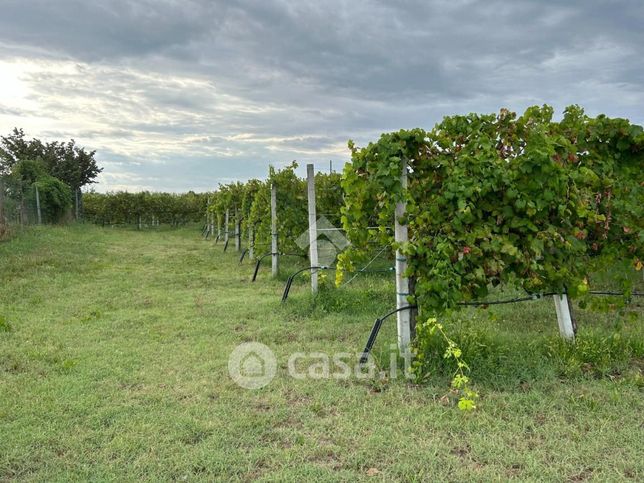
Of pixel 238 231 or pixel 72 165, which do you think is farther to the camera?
pixel 72 165

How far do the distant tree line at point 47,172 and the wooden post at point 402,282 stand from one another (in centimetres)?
1479

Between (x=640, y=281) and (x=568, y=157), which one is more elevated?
(x=568, y=157)

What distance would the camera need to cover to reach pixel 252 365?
13.7ft

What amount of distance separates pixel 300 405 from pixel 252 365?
0.94 m

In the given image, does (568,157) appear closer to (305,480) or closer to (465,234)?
(465,234)

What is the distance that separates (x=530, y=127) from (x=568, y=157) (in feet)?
1.44

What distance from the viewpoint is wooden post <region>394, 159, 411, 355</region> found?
3.86m

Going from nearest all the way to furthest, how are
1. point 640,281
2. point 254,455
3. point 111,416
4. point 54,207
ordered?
point 254,455, point 111,416, point 640,281, point 54,207

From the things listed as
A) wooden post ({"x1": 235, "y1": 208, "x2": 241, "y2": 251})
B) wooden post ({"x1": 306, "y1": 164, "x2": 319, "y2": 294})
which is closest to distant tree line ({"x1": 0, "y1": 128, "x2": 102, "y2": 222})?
wooden post ({"x1": 235, "y1": 208, "x2": 241, "y2": 251})

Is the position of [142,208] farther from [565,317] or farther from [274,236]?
[565,317]

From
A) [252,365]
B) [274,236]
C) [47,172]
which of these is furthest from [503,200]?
[47,172]

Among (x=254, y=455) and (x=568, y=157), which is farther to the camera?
(x=568, y=157)

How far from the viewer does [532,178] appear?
11.8 feet

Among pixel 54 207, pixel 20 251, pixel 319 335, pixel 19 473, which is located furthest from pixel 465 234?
pixel 54 207
